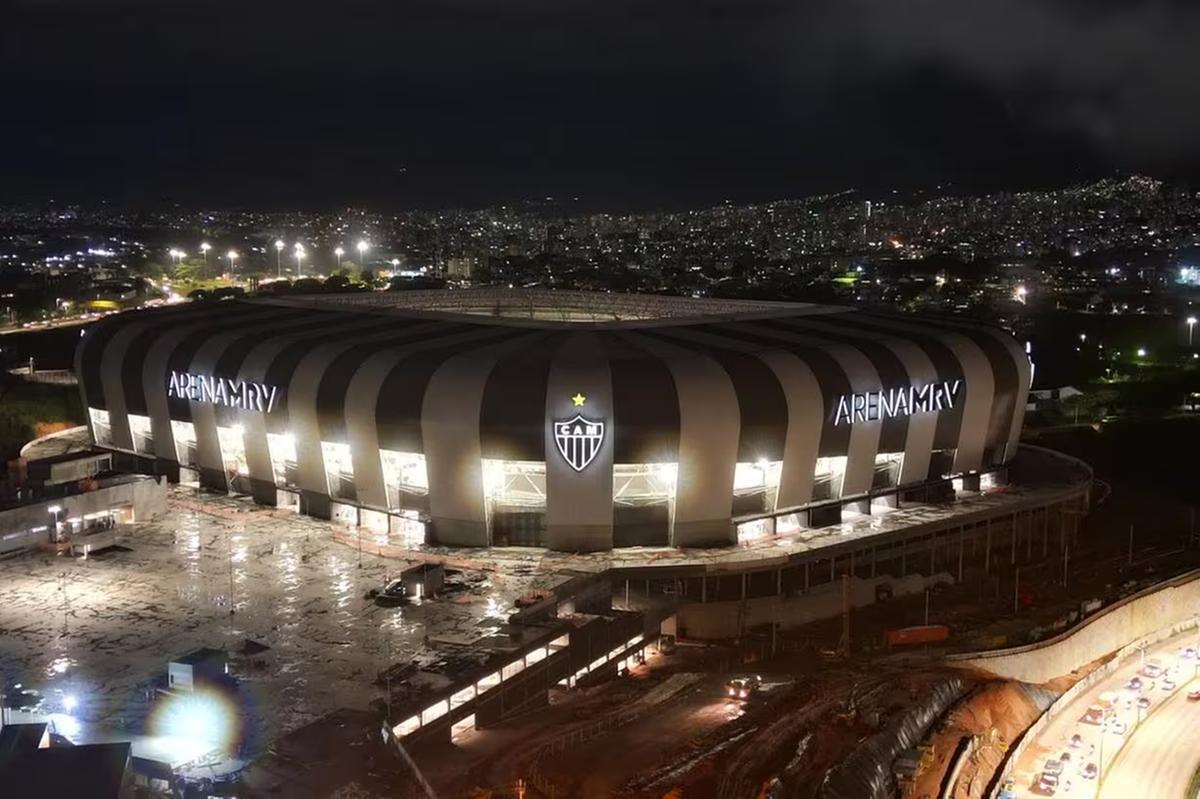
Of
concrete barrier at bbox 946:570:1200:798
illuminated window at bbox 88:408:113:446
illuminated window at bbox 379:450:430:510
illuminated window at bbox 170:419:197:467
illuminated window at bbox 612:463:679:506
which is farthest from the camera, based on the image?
illuminated window at bbox 88:408:113:446

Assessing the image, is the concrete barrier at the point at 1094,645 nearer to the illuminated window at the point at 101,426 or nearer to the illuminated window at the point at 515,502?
the illuminated window at the point at 515,502

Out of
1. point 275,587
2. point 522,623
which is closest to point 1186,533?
point 522,623

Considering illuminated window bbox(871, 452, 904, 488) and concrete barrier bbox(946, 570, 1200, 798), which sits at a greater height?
illuminated window bbox(871, 452, 904, 488)

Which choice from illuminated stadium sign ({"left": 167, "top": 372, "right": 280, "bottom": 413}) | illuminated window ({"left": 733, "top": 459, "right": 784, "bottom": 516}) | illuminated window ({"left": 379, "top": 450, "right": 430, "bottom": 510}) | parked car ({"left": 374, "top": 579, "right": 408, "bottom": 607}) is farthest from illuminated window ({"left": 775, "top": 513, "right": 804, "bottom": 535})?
illuminated stadium sign ({"left": 167, "top": 372, "right": 280, "bottom": 413})

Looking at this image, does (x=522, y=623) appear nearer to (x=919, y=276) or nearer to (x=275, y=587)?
(x=275, y=587)

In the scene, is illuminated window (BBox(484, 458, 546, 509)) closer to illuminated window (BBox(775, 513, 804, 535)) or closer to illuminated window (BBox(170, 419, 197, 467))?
illuminated window (BBox(775, 513, 804, 535))

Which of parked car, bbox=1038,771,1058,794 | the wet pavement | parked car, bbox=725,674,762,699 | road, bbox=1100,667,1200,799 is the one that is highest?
the wet pavement
